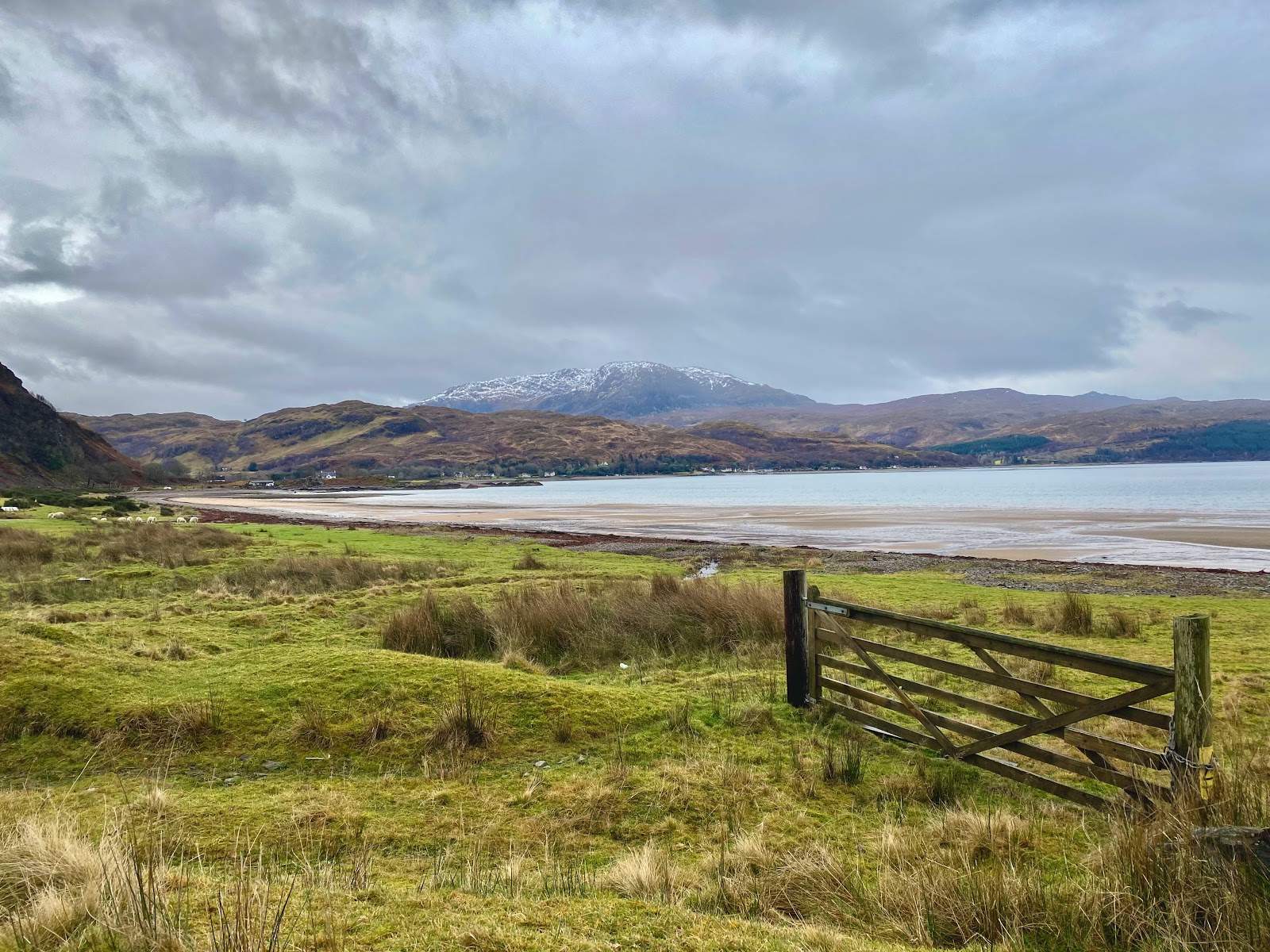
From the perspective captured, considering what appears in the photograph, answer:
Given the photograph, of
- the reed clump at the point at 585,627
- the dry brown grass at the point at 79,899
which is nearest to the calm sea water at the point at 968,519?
the reed clump at the point at 585,627

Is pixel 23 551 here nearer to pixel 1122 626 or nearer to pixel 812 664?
pixel 812 664

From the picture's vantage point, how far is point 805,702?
9.17 m

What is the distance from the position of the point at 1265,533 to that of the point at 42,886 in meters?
56.5

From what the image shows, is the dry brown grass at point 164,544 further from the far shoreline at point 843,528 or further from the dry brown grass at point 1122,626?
the dry brown grass at point 1122,626

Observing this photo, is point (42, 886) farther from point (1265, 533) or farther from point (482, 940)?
point (1265, 533)

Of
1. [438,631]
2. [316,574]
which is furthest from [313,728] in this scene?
[316,574]

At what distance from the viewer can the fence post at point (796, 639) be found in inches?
361

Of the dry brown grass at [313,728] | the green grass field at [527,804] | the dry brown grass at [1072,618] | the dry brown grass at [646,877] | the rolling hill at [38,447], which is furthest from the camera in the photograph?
the rolling hill at [38,447]

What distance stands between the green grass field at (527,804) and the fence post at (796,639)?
41 cm

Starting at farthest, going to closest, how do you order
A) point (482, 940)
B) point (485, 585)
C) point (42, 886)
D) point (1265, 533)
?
point (1265, 533)
point (485, 585)
point (42, 886)
point (482, 940)

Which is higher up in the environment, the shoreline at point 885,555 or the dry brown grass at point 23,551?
the dry brown grass at point 23,551

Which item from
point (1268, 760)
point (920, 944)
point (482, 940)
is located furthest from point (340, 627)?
point (1268, 760)

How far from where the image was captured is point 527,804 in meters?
6.38

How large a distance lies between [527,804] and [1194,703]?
5272 mm
